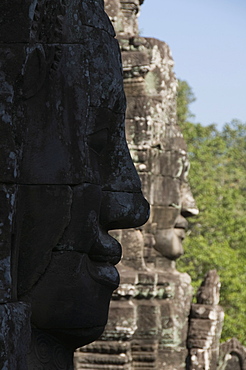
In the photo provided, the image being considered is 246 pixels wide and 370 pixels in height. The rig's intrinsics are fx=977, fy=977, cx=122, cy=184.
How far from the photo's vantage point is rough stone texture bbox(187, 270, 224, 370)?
12.6 meters

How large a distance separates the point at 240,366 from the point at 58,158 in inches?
416

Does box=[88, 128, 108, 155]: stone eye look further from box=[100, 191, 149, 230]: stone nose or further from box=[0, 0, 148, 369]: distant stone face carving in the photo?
box=[100, 191, 149, 230]: stone nose

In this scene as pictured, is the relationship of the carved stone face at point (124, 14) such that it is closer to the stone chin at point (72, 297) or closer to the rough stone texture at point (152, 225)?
the rough stone texture at point (152, 225)

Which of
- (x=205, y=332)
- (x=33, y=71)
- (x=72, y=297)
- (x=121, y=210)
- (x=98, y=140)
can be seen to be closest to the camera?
(x=33, y=71)

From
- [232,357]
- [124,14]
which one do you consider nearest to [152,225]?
[232,357]

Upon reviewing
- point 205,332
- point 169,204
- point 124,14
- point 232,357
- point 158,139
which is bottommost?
point 232,357

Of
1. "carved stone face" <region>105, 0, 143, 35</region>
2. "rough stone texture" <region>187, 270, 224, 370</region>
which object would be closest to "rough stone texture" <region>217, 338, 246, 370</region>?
"rough stone texture" <region>187, 270, 224, 370</region>

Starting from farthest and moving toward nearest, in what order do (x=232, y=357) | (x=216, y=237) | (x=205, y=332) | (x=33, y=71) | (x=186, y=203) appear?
1. (x=216, y=237)
2. (x=232, y=357)
3. (x=186, y=203)
4. (x=205, y=332)
5. (x=33, y=71)

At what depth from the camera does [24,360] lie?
356cm

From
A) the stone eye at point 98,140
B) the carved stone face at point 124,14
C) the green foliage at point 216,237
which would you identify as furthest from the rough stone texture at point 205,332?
the green foliage at point 216,237

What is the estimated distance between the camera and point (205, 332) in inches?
500

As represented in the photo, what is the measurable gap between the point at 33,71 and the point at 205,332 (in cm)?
945

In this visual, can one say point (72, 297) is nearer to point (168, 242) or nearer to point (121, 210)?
point (121, 210)

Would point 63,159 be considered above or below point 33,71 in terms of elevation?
below
